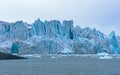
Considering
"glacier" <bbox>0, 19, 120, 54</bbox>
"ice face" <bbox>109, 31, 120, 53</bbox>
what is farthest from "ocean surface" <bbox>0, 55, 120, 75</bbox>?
"ice face" <bbox>109, 31, 120, 53</bbox>

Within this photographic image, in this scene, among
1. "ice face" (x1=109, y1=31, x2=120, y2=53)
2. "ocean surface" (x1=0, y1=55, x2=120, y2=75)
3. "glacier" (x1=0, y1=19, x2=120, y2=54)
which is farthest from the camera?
"ice face" (x1=109, y1=31, x2=120, y2=53)

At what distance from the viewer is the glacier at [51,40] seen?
7688cm

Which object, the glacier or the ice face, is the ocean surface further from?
the ice face

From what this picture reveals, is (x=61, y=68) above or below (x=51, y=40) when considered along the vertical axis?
below

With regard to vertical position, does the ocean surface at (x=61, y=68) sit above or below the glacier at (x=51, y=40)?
below

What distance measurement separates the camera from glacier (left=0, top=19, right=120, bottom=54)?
Result: 252 feet

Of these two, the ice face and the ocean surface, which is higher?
the ice face

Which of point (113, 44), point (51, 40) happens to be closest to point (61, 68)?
point (51, 40)

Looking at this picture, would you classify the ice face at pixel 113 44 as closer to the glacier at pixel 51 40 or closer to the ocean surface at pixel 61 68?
the glacier at pixel 51 40

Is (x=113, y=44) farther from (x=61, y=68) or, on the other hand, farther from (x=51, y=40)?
(x=61, y=68)

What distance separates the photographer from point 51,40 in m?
75.5

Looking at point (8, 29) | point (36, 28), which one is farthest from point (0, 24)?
point (36, 28)

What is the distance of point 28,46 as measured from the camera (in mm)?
76438

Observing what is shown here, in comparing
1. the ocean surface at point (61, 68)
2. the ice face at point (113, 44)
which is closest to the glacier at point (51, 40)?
the ice face at point (113, 44)
